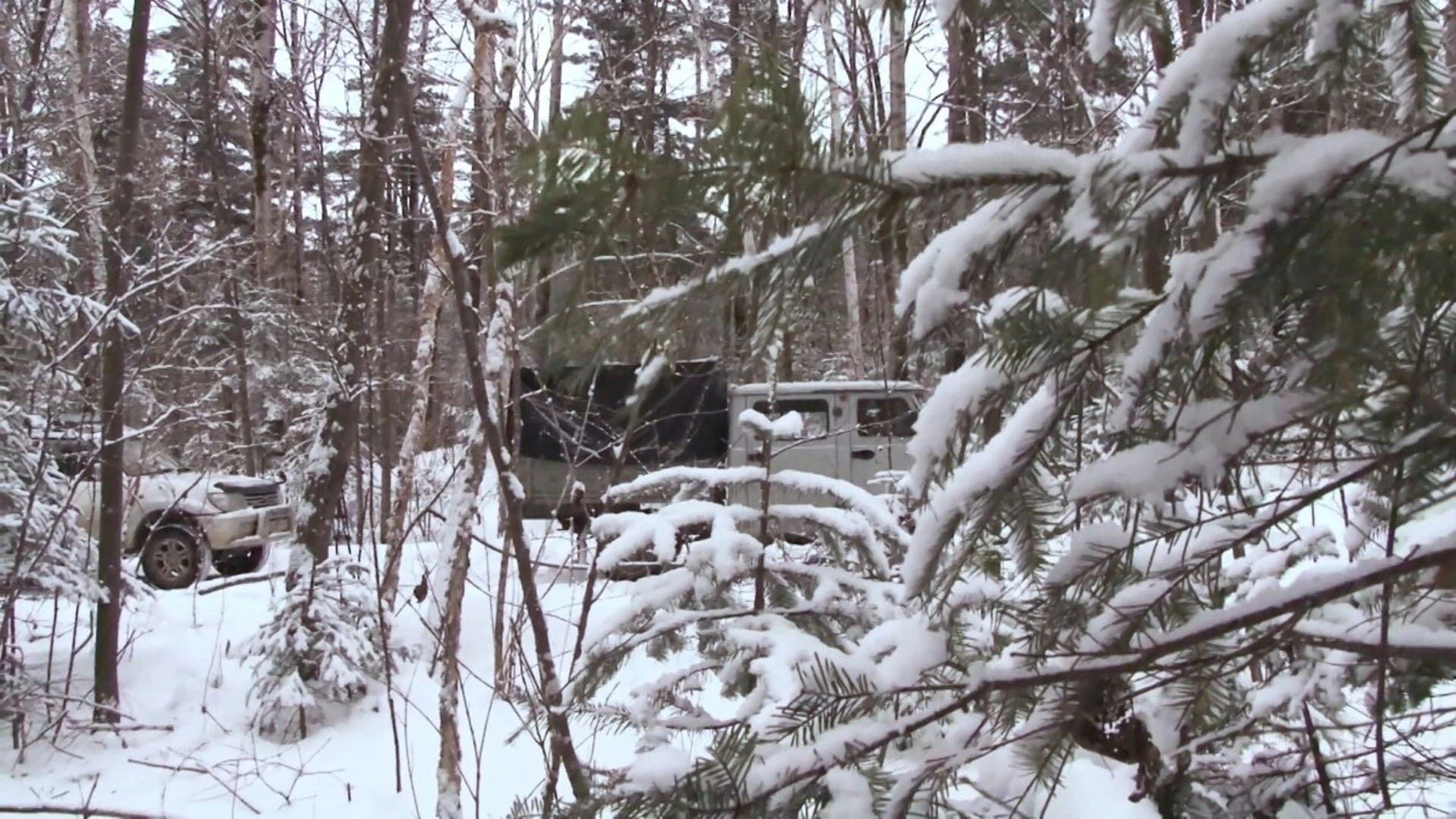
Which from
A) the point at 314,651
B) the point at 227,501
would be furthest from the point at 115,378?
the point at 227,501

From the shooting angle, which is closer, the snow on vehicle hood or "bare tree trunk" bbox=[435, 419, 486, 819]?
"bare tree trunk" bbox=[435, 419, 486, 819]

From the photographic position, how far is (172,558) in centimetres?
922

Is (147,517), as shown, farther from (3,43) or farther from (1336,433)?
(1336,433)

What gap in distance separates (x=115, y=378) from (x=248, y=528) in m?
4.71

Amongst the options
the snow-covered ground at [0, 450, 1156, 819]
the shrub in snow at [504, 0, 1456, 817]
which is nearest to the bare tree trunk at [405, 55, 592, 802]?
the snow-covered ground at [0, 450, 1156, 819]

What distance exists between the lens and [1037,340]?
1.09 metres

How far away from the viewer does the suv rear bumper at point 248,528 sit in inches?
369

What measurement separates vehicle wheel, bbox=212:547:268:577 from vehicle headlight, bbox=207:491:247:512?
0.48m

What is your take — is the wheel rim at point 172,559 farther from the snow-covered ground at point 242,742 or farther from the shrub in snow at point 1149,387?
the shrub in snow at point 1149,387

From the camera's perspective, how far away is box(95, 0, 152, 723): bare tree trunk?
17.3ft

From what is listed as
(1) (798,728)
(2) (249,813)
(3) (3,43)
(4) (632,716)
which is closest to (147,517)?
(3) (3,43)

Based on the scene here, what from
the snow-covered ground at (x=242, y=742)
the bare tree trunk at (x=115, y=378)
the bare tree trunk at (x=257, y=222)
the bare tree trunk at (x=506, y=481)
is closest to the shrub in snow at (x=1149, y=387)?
the bare tree trunk at (x=506, y=481)

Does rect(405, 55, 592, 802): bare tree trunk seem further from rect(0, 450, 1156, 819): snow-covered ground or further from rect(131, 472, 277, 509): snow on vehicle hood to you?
rect(131, 472, 277, 509): snow on vehicle hood

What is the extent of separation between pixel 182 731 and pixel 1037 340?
243 inches
